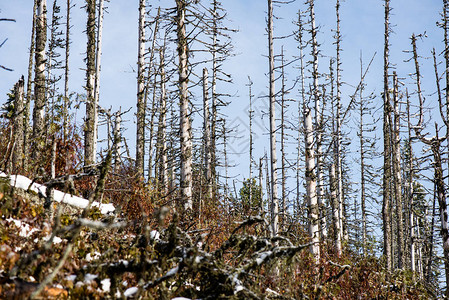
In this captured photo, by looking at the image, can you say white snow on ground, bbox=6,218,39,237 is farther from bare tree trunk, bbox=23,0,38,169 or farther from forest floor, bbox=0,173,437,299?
bare tree trunk, bbox=23,0,38,169

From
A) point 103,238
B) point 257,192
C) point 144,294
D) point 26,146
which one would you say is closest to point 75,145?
point 26,146

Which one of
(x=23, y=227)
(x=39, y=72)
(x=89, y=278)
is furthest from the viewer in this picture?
(x=39, y=72)

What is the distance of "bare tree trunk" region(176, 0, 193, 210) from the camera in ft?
35.7

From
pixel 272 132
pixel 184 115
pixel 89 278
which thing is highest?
pixel 184 115

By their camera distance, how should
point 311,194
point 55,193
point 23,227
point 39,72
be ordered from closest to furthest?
point 23,227
point 55,193
point 311,194
point 39,72

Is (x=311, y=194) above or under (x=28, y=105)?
under

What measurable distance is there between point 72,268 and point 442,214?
9114 mm

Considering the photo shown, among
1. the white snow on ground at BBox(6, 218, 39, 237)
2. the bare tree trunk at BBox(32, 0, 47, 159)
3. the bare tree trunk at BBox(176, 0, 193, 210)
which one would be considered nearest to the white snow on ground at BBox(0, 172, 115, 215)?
the white snow on ground at BBox(6, 218, 39, 237)

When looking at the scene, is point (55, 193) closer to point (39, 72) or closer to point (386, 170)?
point (39, 72)

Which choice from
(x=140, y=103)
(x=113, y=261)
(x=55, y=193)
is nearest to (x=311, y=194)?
(x=55, y=193)

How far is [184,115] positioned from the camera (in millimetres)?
11297

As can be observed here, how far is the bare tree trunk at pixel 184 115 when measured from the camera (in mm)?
10883

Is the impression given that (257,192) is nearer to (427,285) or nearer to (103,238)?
(427,285)

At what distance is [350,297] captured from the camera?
8078 millimetres
